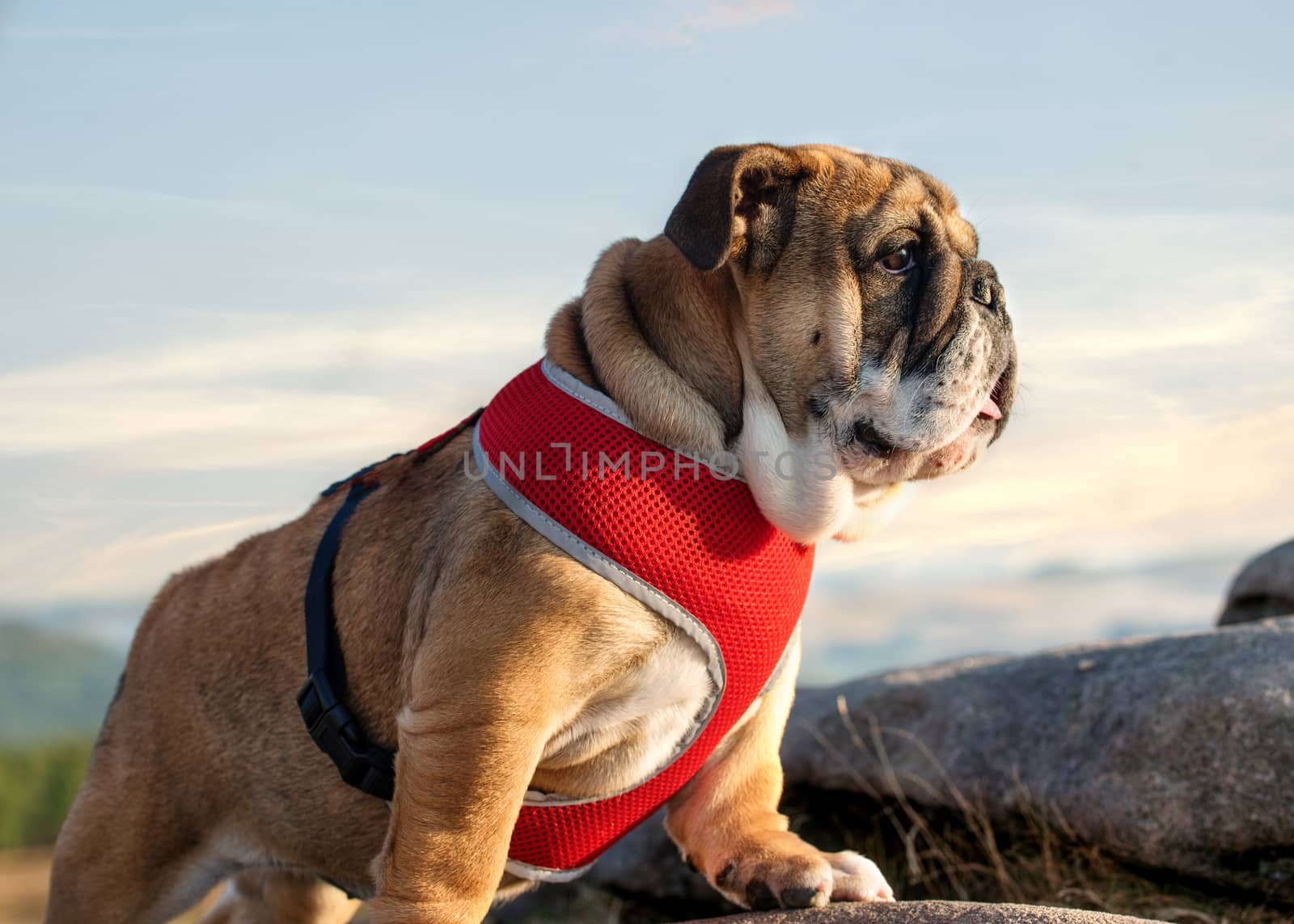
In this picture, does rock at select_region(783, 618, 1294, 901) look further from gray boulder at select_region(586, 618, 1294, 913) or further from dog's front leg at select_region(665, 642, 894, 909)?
dog's front leg at select_region(665, 642, 894, 909)

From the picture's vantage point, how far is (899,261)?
4062mm

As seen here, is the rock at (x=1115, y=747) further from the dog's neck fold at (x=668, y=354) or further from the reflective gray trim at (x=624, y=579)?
the dog's neck fold at (x=668, y=354)

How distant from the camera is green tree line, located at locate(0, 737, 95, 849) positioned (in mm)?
14602

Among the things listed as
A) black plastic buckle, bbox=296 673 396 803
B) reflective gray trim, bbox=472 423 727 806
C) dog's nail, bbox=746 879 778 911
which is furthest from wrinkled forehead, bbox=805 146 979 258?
black plastic buckle, bbox=296 673 396 803

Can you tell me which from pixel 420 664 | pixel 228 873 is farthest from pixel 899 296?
pixel 228 873

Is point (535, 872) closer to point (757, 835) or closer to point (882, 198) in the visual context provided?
point (757, 835)

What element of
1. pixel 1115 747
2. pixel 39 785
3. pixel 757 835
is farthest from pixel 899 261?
pixel 39 785

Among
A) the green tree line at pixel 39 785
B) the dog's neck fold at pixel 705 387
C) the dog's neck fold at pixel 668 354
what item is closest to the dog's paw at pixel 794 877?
the dog's neck fold at pixel 705 387

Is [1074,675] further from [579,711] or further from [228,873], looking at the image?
[228,873]

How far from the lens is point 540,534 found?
3.88 metres

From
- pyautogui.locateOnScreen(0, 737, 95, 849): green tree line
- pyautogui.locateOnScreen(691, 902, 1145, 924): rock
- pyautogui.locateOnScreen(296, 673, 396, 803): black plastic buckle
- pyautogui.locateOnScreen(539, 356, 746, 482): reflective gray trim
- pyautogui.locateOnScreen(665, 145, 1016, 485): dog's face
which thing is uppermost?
pyautogui.locateOnScreen(665, 145, 1016, 485): dog's face

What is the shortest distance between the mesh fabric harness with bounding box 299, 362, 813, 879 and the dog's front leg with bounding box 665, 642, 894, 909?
0.93ft

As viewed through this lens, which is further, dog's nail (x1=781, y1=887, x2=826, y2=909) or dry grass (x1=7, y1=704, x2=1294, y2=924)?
dry grass (x1=7, y1=704, x2=1294, y2=924)

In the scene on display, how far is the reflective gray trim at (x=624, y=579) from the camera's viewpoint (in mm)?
3816
